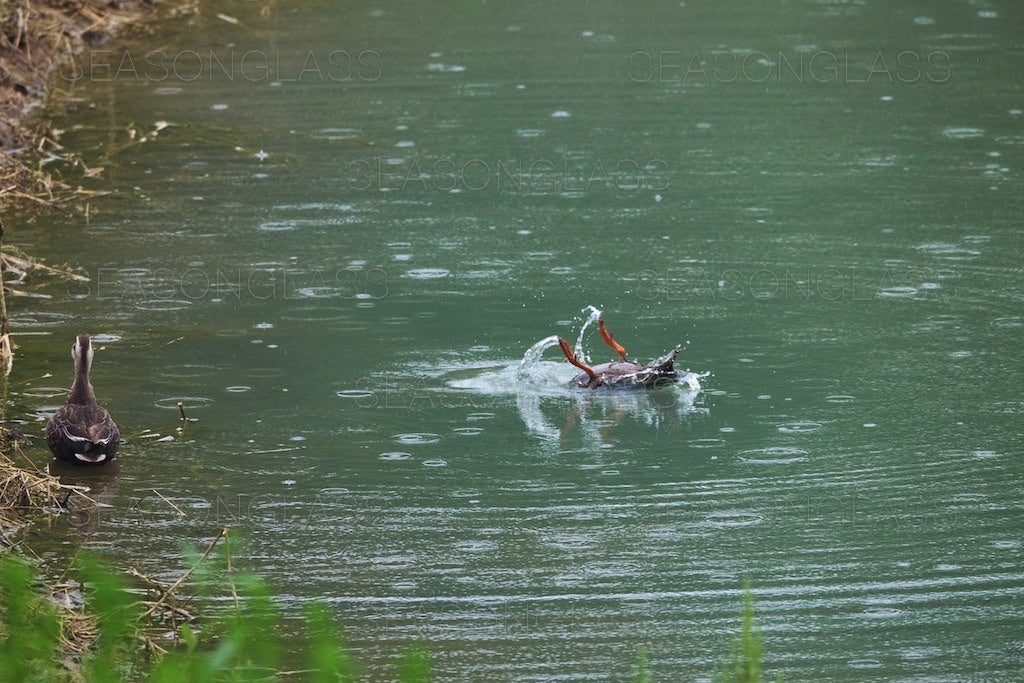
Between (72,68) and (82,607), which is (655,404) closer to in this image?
(82,607)

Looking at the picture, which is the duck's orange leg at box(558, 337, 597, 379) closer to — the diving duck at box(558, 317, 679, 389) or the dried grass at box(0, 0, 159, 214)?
the diving duck at box(558, 317, 679, 389)

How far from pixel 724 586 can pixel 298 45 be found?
436 inches

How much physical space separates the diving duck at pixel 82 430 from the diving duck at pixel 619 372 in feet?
7.97

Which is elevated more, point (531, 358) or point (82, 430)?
point (82, 430)

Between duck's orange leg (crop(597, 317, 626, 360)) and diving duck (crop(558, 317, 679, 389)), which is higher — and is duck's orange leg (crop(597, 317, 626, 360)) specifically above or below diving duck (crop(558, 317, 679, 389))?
above

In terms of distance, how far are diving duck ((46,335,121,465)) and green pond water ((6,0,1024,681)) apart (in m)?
0.12

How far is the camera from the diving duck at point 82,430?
24.8 feet

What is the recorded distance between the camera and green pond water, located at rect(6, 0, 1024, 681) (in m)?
6.44

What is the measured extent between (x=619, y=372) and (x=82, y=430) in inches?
114

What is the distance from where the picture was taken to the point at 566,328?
952cm

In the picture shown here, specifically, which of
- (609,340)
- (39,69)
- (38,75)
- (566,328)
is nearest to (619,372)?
(609,340)

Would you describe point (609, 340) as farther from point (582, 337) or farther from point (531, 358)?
point (582, 337)

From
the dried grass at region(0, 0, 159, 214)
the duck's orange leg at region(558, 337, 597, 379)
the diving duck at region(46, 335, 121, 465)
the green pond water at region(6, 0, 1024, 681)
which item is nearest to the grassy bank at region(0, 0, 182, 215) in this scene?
the dried grass at region(0, 0, 159, 214)

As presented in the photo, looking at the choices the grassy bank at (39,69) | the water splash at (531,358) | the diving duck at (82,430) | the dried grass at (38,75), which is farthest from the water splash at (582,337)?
the grassy bank at (39,69)
